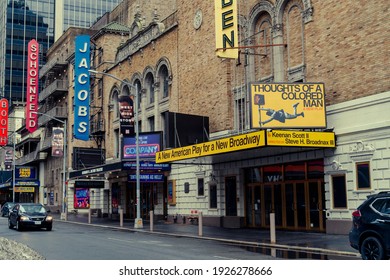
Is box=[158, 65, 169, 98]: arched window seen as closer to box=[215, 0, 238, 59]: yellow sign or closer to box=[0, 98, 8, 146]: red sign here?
box=[215, 0, 238, 59]: yellow sign

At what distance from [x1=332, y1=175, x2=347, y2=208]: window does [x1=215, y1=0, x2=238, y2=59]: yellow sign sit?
8.62 metres

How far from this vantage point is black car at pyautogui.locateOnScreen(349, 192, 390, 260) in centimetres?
1261

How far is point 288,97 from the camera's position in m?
23.7

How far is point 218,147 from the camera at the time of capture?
25625 mm

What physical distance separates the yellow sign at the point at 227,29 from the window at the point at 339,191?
8619 mm

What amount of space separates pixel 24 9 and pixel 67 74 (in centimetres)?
7544

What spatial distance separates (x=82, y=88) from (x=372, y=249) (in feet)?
135

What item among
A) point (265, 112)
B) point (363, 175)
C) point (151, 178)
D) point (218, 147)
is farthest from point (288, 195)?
point (151, 178)

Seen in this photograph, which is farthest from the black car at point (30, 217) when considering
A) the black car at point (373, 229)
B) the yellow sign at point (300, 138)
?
the black car at point (373, 229)

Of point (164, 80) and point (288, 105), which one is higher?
point (164, 80)

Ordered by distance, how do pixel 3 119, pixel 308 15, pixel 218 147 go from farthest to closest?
pixel 3 119 < pixel 218 147 < pixel 308 15

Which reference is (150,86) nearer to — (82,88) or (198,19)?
(198,19)

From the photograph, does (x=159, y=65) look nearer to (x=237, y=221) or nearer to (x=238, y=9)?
(x=238, y=9)

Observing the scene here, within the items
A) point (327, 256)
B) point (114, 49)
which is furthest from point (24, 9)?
point (327, 256)
